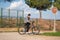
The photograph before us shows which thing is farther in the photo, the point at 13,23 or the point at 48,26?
the point at 48,26

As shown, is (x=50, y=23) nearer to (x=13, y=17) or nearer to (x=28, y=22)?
(x=13, y=17)

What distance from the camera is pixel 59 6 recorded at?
6419 cm

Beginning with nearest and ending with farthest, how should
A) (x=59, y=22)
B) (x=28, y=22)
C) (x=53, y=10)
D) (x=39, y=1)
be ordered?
1. (x=28, y=22)
2. (x=53, y=10)
3. (x=59, y=22)
4. (x=39, y=1)

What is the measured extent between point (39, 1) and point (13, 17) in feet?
78.0

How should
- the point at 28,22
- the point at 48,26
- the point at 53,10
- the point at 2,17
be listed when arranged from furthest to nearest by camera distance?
the point at 48,26 → the point at 2,17 → the point at 53,10 → the point at 28,22

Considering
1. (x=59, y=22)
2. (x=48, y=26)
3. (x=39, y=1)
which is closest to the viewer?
(x=48, y=26)

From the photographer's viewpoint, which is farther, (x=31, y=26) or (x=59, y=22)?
(x=59, y=22)

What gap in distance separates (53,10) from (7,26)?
41.0ft

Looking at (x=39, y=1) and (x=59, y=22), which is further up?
(x=39, y=1)

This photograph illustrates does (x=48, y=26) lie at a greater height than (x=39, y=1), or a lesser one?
lesser

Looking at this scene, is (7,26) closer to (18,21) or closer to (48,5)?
(18,21)

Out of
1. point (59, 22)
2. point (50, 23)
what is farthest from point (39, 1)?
point (50, 23)

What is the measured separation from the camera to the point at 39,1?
6331 cm

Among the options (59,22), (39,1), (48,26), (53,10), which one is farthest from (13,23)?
(39,1)
